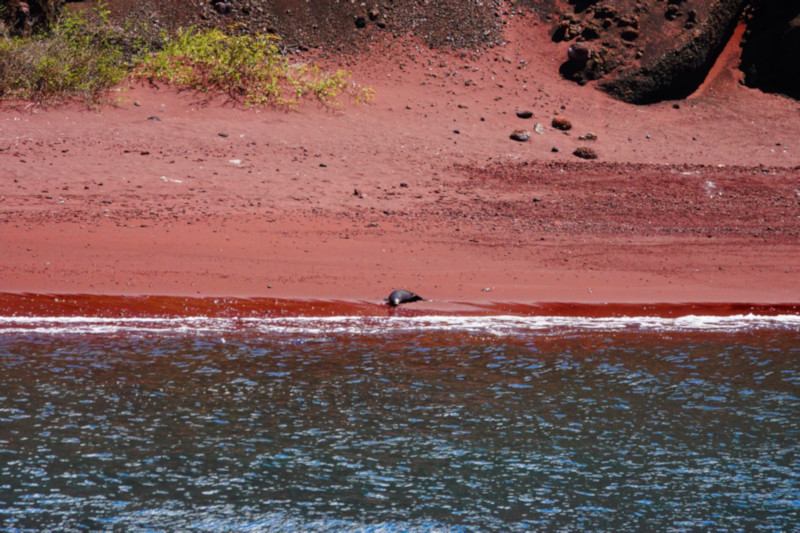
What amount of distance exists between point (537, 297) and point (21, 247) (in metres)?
5.62

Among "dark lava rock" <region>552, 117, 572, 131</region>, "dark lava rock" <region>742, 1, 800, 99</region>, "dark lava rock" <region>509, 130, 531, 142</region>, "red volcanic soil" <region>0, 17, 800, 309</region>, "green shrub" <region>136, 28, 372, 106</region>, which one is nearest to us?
"red volcanic soil" <region>0, 17, 800, 309</region>

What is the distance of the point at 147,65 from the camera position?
1448 cm

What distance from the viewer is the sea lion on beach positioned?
8.58 m

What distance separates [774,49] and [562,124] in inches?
235

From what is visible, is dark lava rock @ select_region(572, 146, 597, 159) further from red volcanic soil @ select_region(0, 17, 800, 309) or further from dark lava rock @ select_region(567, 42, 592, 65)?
dark lava rock @ select_region(567, 42, 592, 65)

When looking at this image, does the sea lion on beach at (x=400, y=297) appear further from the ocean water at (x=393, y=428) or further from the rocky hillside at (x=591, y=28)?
the rocky hillside at (x=591, y=28)

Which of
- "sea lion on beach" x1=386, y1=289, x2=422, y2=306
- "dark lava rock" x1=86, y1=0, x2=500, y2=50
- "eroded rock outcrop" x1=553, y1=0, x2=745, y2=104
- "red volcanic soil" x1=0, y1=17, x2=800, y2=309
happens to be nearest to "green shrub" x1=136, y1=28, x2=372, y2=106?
"red volcanic soil" x1=0, y1=17, x2=800, y2=309

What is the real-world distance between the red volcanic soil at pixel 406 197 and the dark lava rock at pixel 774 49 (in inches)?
66.6

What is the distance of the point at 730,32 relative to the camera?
1830cm

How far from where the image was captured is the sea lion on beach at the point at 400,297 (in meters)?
8.58

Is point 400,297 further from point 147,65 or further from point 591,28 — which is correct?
point 591,28

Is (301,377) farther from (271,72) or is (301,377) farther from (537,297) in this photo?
(271,72)

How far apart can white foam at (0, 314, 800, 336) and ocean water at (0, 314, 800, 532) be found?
0.04 m

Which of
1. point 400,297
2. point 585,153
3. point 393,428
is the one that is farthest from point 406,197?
point 393,428
